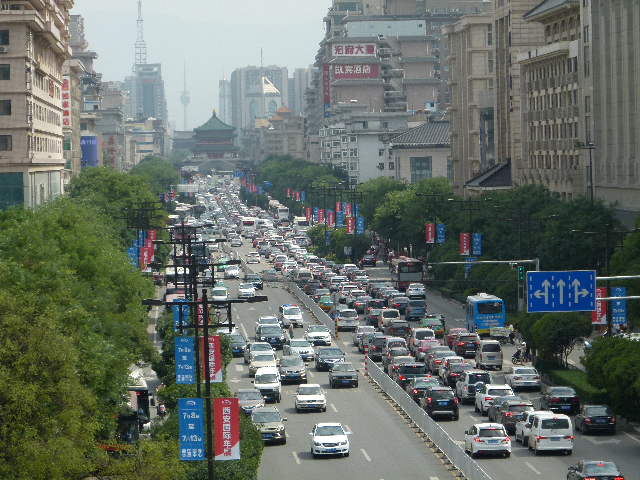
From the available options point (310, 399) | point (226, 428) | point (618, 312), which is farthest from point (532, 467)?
point (618, 312)

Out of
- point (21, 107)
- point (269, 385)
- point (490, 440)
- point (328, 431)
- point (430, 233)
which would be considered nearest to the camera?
point (490, 440)

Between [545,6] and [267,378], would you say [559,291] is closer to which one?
[267,378]

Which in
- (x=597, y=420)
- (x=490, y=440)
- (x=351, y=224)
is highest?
Answer: (x=351, y=224)

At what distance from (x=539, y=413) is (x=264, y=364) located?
21.1 meters

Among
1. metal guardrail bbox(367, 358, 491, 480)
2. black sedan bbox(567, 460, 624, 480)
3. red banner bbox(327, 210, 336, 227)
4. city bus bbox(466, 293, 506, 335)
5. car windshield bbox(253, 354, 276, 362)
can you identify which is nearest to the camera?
black sedan bbox(567, 460, 624, 480)

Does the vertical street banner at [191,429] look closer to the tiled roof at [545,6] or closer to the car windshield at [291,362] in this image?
the car windshield at [291,362]

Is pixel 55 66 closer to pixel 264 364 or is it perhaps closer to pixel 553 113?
pixel 553 113

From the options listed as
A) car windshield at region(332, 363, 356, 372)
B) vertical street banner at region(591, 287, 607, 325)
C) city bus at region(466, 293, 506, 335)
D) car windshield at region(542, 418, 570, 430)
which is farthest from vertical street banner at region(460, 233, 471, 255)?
car windshield at region(542, 418, 570, 430)

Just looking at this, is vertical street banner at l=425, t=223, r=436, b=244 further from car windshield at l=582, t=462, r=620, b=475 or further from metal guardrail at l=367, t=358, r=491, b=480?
car windshield at l=582, t=462, r=620, b=475

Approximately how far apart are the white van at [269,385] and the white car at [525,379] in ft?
33.2

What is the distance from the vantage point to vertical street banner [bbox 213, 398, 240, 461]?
99.2ft

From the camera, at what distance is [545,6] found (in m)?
113

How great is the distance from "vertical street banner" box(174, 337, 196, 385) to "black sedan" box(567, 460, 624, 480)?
1067cm

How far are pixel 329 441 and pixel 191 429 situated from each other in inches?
527
